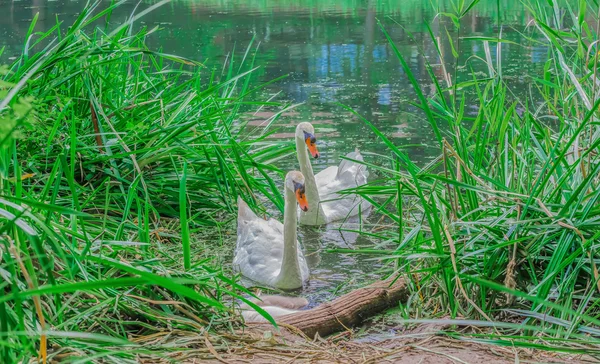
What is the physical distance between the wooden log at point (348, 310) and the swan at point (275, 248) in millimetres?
891

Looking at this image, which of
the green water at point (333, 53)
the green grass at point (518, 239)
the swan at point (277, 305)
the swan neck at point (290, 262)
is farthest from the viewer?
the green water at point (333, 53)

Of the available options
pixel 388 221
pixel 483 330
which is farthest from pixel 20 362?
pixel 388 221

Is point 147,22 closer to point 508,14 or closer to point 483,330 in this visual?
point 508,14

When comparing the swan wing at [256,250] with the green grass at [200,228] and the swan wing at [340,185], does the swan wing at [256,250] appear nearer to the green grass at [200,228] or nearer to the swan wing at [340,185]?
the green grass at [200,228]

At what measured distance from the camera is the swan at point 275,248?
5.09 metres

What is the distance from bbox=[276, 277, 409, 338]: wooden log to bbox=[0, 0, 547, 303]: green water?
0.74 m

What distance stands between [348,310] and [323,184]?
3299 mm

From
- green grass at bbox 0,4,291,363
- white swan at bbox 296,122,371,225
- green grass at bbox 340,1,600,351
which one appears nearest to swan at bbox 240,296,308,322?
green grass at bbox 0,4,291,363

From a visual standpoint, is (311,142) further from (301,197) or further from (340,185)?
(301,197)

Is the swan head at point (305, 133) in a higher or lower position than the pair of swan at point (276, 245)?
higher

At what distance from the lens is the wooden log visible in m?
3.80

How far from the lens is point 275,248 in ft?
18.2

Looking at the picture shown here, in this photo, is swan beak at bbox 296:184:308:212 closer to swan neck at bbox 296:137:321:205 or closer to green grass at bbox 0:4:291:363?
green grass at bbox 0:4:291:363

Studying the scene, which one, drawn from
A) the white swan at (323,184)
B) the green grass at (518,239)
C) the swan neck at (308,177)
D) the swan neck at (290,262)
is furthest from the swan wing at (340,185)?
the green grass at (518,239)
